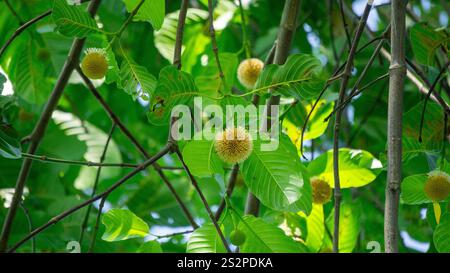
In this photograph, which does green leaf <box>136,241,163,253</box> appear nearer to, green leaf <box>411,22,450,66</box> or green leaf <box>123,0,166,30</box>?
green leaf <box>123,0,166,30</box>

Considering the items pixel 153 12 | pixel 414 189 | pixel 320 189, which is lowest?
pixel 414 189

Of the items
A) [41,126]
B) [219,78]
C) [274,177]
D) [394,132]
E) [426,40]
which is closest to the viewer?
[394,132]

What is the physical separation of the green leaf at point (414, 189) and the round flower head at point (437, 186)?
27 mm

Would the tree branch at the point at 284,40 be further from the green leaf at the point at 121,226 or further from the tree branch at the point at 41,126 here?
the tree branch at the point at 41,126

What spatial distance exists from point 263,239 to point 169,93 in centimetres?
32

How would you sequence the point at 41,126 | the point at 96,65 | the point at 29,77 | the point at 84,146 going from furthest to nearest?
the point at 84,146 < the point at 29,77 < the point at 41,126 < the point at 96,65

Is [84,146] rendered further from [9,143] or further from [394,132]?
[394,132]

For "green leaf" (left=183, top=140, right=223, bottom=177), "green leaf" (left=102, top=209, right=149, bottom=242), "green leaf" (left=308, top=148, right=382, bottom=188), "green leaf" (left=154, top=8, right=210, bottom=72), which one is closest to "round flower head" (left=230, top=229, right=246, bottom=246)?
"green leaf" (left=183, top=140, right=223, bottom=177)

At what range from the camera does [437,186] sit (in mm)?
1338

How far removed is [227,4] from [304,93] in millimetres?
1044

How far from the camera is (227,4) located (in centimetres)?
231

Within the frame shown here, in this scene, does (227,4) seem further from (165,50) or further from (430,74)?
(430,74)

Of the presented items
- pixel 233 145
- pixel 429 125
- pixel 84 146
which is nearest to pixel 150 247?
pixel 233 145

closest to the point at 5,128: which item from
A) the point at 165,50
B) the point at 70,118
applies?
the point at 165,50
